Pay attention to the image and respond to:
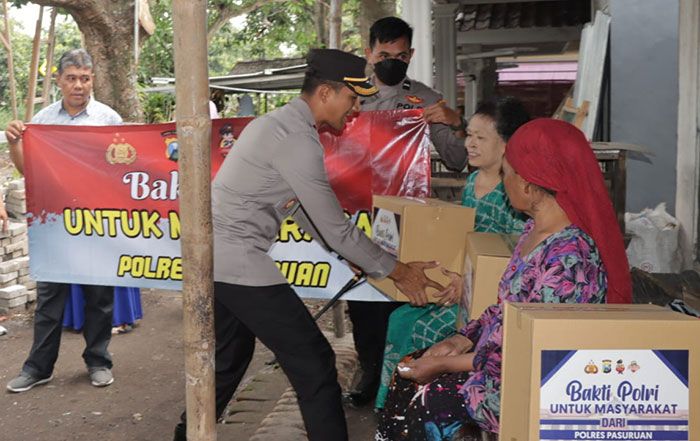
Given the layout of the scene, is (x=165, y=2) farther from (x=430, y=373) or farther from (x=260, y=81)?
(x=430, y=373)

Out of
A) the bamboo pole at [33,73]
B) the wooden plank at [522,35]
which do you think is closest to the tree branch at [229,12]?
the wooden plank at [522,35]

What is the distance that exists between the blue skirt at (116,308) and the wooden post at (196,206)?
151 inches

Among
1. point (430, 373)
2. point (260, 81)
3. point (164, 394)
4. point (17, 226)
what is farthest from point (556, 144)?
point (260, 81)

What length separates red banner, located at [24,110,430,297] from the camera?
5.06 meters

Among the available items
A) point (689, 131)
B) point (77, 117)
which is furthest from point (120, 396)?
point (689, 131)

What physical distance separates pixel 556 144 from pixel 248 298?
4.73ft

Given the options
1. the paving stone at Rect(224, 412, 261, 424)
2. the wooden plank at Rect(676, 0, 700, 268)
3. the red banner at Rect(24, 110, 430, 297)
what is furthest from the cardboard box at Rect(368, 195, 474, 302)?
the wooden plank at Rect(676, 0, 700, 268)

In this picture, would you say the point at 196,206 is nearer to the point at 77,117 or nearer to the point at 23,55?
the point at 77,117

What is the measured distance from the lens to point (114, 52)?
10.6m

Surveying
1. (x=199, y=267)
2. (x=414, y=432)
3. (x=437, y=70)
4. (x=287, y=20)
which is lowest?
(x=414, y=432)

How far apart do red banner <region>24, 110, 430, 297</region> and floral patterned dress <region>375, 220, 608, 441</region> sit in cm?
204

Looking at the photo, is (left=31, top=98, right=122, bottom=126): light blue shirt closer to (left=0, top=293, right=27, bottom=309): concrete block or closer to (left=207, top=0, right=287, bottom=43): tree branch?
(left=0, top=293, right=27, bottom=309): concrete block

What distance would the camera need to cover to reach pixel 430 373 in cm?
301

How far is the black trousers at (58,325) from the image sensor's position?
5.23 metres
